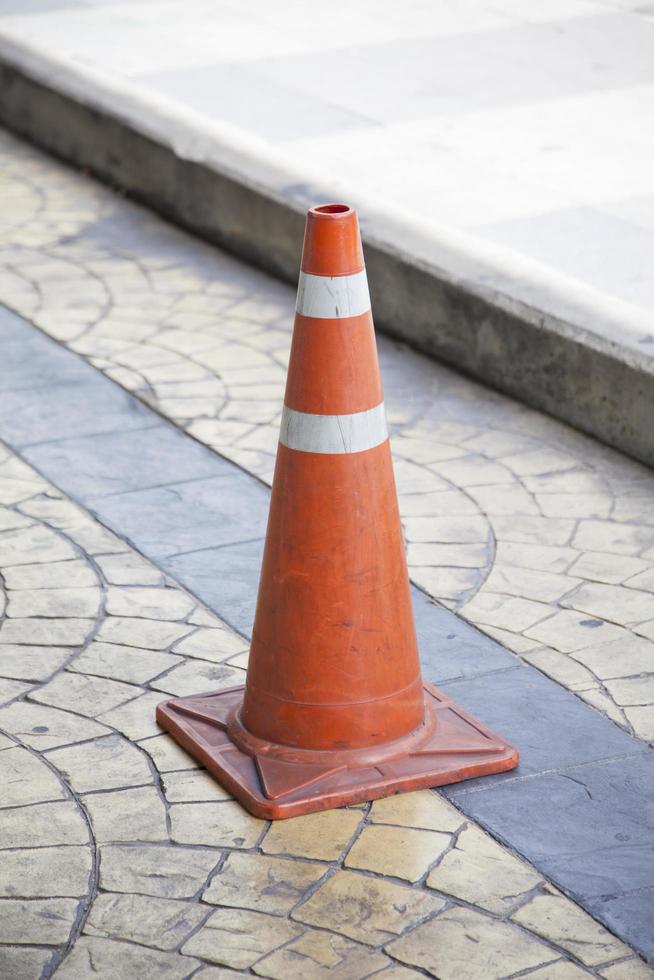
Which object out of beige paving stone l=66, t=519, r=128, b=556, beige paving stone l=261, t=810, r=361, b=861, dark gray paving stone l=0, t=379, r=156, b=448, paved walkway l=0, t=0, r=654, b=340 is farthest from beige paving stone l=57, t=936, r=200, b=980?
paved walkway l=0, t=0, r=654, b=340

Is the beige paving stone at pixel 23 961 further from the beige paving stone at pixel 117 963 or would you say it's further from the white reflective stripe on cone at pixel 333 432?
the white reflective stripe on cone at pixel 333 432

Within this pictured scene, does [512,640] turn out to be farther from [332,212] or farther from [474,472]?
[332,212]

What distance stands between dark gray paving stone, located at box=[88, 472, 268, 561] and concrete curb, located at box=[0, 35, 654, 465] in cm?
117

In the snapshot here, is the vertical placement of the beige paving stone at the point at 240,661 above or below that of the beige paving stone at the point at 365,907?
below

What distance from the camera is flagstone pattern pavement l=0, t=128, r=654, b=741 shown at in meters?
3.92

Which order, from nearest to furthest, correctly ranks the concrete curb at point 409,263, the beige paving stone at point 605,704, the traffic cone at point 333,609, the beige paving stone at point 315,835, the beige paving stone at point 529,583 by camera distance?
the beige paving stone at point 315,835 < the traffic cone at point 333,609 < the beige paving stone at point 605,704 < the beige paving stone at point 529,583 < the concrete curb at point 409,263

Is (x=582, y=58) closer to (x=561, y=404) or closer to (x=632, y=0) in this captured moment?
(x=632, y=0)

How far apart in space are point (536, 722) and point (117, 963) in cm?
119

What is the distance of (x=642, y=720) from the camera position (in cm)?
347

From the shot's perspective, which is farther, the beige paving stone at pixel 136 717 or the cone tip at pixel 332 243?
the beige paving stone at pixel 136 717

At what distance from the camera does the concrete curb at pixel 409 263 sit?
16.5ft

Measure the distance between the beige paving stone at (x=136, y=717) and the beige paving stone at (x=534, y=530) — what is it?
129 cm

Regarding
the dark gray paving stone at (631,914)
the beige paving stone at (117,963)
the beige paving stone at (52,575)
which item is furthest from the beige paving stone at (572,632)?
the beige paving stone at (117,963)

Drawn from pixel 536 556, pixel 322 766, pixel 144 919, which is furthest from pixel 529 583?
pixel 144 919
